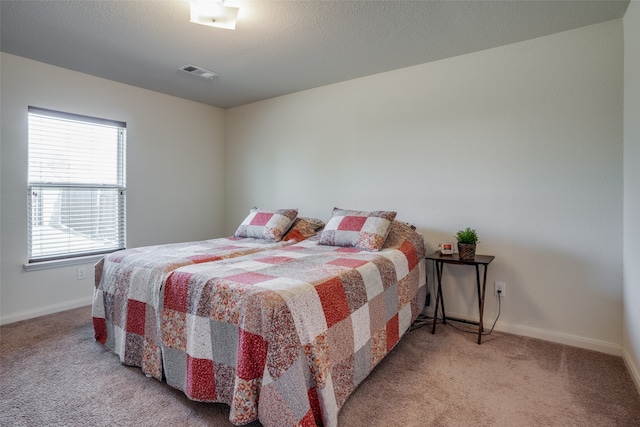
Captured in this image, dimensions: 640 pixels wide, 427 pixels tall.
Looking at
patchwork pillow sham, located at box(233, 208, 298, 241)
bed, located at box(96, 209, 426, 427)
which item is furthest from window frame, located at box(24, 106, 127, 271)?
bed, located at box(96, 209, 426, 427)

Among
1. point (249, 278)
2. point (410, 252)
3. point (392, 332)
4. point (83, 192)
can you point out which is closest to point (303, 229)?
point (410, 252)

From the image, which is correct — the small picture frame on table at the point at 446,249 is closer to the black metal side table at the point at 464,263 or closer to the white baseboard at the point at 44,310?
the black metal side table at the point at 464,263

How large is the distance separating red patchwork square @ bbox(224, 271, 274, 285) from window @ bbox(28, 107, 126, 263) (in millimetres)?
2429

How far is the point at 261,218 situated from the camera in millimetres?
3250

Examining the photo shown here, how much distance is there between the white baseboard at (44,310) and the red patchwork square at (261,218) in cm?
180

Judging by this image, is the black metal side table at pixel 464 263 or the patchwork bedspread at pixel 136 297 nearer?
the patchwork bedspread at pixel 136 297

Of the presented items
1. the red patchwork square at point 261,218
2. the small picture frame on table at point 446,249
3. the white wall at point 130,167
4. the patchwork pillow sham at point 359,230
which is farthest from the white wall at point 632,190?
the white wall at point 130,167

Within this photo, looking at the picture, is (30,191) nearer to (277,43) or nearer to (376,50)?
(277,43)

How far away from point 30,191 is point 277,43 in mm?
2477

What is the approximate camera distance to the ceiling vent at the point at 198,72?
9.87 ft

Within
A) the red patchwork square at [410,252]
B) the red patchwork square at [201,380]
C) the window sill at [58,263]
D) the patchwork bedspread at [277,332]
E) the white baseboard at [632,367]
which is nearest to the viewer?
the patchwork bedspread at [277,332]

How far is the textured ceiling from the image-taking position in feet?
6.86

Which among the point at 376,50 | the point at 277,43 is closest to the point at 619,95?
the point at 376,50

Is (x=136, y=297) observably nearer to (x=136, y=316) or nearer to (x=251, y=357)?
(x=136, y=316)
